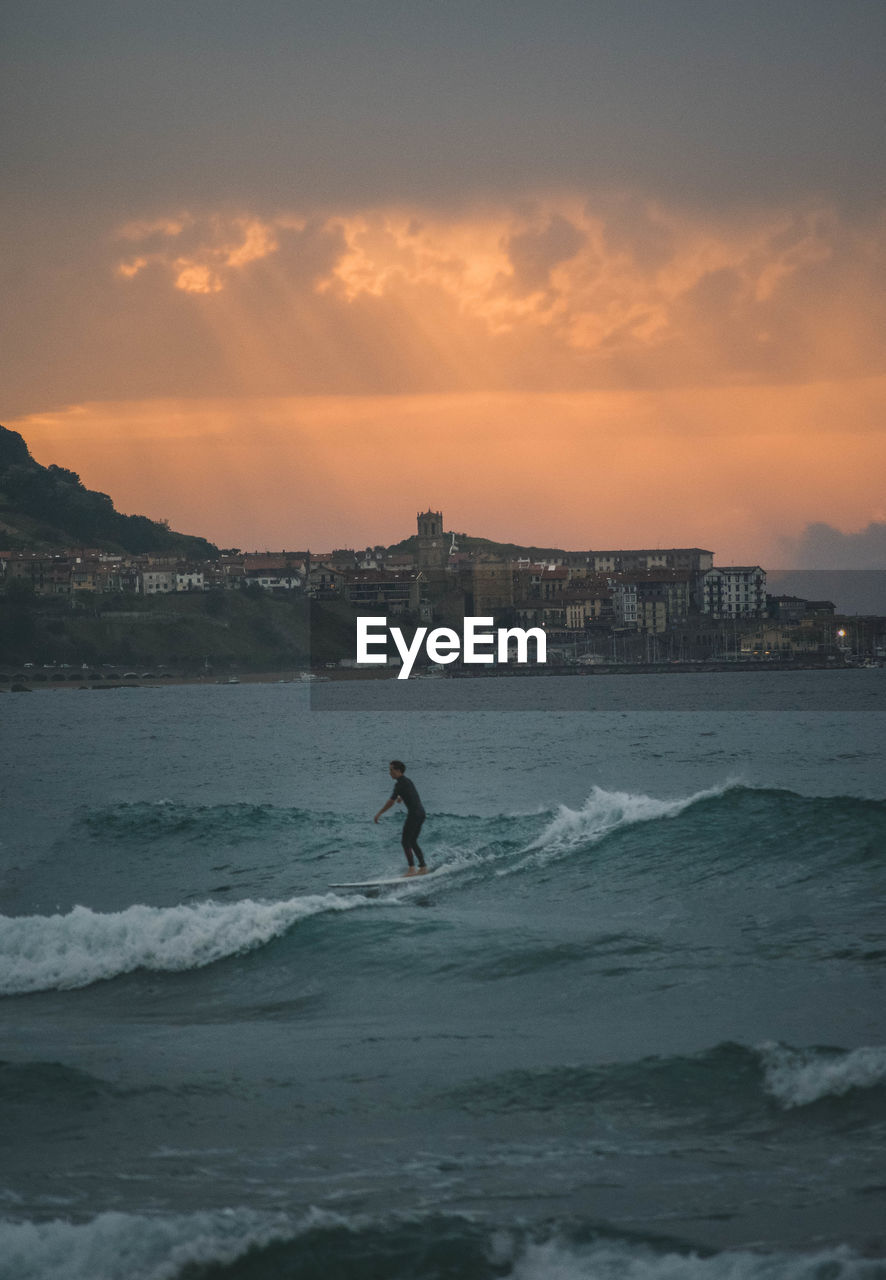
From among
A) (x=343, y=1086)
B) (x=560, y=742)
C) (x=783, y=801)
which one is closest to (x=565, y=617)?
(x=560, y=742)

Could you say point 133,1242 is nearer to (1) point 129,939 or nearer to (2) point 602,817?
(1) point 129,939

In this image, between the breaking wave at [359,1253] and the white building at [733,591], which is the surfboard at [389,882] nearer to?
the breaking wave at [359,1253]

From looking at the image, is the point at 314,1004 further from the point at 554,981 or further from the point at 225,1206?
the point at 225,1206

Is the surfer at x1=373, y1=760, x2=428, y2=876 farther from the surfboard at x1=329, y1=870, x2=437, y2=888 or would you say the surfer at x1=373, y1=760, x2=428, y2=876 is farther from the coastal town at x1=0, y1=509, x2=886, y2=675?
the coastal town at x1=0, y1=509, x2=886, y2=675

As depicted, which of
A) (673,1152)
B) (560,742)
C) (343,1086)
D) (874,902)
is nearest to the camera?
(673,1152)

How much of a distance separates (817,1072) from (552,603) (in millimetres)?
168274

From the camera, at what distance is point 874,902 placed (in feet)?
40.4


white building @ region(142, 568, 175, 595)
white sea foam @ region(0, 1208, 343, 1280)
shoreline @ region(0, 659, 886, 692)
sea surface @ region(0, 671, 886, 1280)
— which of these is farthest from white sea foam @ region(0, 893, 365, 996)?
white building @ region(142, 568, 175, 595)

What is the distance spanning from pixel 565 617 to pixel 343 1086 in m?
168

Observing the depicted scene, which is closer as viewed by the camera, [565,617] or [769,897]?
[769,897]

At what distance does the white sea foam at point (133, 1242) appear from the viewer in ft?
17.1

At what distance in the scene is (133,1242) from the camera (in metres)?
5.43

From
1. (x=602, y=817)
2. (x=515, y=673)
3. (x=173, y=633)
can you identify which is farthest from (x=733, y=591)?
(x=602, y=817)

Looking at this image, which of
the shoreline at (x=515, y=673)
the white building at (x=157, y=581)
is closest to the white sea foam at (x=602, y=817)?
the shoreline at (x=515, y=673)
